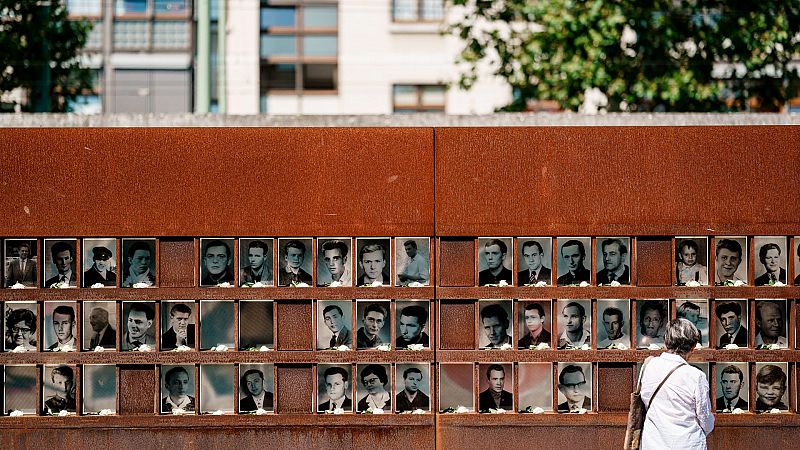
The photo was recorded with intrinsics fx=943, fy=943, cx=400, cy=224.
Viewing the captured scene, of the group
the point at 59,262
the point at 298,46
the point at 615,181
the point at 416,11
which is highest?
the point at 416,11

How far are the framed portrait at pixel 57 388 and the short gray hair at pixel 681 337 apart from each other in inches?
140

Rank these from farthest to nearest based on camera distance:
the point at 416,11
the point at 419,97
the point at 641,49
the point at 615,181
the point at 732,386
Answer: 1. the point at 419,97
2. the point at 416,11
3. the point at 641,49
4. the point at 732,386
5. the point at 615,181

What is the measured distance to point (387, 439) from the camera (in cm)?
578

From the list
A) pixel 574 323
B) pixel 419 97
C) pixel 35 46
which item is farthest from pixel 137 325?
pixel 419 97

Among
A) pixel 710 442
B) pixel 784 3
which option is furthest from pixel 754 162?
pixel 784 3

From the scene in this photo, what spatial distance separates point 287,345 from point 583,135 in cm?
222

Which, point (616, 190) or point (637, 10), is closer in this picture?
point (616, 190)

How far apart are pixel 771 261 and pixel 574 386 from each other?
1441 millimetres

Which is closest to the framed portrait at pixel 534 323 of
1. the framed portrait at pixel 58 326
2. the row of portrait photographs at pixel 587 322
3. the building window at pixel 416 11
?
the row of portrait photographs at pixel 587 322

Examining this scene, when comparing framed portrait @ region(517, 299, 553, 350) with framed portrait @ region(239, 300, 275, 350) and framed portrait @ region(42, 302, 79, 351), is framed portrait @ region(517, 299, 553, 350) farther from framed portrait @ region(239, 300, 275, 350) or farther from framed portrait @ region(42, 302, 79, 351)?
framed portrait @ region(42, 302, 79, 351)

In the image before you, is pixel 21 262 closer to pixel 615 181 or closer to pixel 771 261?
pixel 615 181

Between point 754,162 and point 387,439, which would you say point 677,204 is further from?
point 387,439

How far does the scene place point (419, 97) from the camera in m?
20.2

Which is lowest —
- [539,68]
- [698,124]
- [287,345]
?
[287,345]
